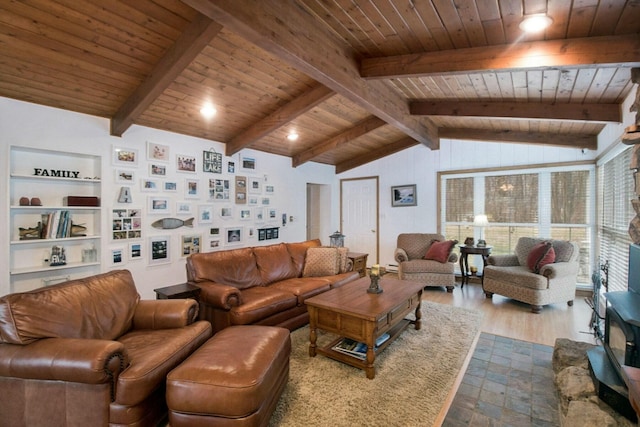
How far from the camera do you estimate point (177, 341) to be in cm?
208

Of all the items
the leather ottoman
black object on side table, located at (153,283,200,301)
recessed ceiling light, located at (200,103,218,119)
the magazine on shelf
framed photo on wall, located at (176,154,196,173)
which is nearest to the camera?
the leather ottoman

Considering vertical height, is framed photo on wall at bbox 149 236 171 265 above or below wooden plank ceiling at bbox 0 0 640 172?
below

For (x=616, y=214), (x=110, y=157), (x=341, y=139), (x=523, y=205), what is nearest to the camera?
(x=616, y=214)

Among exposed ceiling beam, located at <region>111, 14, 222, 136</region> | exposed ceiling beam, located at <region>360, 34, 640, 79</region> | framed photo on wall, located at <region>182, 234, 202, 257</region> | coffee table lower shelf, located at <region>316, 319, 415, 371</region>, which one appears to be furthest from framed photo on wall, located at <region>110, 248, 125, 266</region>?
exposed ceiling beam, located at <region>360, 34, 640, 79</region>

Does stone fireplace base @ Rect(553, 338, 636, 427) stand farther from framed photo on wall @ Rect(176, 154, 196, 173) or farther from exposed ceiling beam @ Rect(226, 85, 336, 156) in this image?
framed photo on wall @ Rect(176, 154, 196, 173)

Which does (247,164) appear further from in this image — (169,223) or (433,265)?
(433,265)

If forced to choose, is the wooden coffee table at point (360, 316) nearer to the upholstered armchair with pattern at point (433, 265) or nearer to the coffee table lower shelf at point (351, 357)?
the coffee table lower shelf at point (351, 357)

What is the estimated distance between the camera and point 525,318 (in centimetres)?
378

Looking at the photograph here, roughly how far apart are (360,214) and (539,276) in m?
3.73

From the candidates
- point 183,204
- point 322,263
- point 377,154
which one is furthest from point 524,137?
point 183,204

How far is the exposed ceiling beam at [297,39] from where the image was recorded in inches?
78.5

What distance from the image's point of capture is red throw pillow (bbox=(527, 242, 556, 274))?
13.6ft

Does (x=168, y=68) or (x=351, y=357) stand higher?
(x=168, y=68)

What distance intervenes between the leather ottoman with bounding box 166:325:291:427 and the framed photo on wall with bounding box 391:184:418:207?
5069 millimetres
